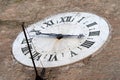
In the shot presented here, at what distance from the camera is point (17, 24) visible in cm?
1138

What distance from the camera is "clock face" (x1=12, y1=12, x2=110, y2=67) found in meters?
9.83

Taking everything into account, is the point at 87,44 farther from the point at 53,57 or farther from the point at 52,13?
the point at 52,13

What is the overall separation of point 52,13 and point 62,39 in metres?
1.29

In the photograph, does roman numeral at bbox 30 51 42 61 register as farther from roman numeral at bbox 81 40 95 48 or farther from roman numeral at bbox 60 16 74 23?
roman numeral at bbox 60 16 74 23

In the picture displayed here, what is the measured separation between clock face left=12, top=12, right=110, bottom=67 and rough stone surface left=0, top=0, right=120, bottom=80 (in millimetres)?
167

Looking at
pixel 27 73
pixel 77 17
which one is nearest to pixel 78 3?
pixel 77 17

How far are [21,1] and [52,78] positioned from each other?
3.50m

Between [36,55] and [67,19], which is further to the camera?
[67,19]

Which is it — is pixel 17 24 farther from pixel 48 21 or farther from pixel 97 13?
pixel 97 13

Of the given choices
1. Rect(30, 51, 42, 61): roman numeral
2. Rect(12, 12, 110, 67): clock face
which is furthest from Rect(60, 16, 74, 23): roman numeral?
Rect(30, 51, 42, 61): roman numeral

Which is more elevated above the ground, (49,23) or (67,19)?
(67,19)

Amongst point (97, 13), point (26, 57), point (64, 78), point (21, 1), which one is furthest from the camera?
point (21, 1)

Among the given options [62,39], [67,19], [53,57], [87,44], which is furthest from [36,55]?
[67,19]

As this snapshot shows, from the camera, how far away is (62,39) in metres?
10.3
